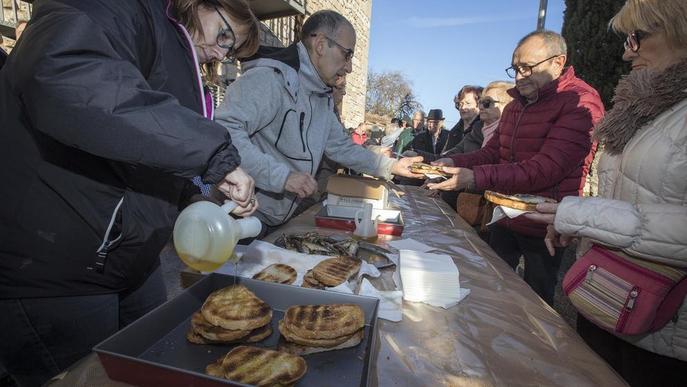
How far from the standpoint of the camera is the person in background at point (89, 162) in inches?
34.0

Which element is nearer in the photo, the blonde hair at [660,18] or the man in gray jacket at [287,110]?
the blonde hair at [660,18]

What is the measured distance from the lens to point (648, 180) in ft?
4.47

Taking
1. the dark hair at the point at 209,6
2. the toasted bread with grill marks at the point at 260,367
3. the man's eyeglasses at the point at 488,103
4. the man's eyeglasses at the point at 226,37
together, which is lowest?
the toasted bread with grill marks at the point at 260,367

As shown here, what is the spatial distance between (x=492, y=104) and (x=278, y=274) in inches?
134

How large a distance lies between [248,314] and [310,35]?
189 centimetres

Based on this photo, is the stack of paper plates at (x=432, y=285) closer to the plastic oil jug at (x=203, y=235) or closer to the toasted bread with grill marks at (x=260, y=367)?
the toasted bread with grill marks at (x=260, y=367)

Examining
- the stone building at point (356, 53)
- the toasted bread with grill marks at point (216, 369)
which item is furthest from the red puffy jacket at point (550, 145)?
the stone building at point (356, 53)

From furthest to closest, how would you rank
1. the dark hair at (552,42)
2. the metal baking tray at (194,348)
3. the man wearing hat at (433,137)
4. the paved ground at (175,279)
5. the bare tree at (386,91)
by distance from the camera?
the bare tree at (386,91) → the man wearing hat at (433,137) → the paved ground at (175,279) → the dark hair at (552,42) → the metal baking tray at (194,348)

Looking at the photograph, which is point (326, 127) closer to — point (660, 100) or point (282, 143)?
point (282, 143)

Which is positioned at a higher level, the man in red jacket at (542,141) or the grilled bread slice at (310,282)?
the man in red jacket at (542,141)

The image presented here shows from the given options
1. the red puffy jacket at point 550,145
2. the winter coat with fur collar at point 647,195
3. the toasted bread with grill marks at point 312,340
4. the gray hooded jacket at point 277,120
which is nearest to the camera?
the toasted bread with grill marks at point 312,340

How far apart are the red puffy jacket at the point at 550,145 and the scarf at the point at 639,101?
2.07 feet

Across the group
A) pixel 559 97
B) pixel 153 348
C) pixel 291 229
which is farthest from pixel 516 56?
pixel 153 348

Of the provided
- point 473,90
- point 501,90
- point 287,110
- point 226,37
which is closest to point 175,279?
→ point 287,110
